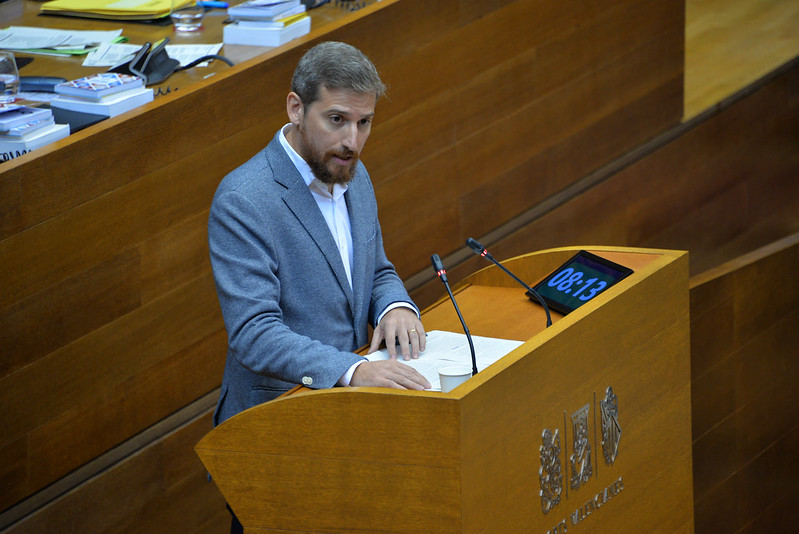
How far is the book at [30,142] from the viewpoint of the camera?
1785 millimetres

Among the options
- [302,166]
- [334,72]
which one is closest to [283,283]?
[302,166]

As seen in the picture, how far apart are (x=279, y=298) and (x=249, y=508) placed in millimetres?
266

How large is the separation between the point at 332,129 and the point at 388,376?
1.06 feet

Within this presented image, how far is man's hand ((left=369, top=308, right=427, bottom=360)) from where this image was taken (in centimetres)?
142

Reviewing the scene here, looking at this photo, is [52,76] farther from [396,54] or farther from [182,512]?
[182,512]

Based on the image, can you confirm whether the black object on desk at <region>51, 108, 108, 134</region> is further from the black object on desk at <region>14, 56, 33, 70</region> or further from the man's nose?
the man's nose

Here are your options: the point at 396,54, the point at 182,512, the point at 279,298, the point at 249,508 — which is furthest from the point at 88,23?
the point at 249,508

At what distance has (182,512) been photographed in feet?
7.00

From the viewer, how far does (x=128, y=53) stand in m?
2.19

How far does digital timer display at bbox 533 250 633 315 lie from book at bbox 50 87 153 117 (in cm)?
82

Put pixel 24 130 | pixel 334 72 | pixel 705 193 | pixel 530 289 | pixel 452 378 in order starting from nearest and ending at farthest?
pixel 452 378 < pixel 334 72 < pixel 530 289 < pixel 24 130 < pixel 705 193

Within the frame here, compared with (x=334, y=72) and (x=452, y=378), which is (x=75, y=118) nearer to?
(x=334, y=72)

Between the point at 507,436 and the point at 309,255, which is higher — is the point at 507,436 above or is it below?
Result: below

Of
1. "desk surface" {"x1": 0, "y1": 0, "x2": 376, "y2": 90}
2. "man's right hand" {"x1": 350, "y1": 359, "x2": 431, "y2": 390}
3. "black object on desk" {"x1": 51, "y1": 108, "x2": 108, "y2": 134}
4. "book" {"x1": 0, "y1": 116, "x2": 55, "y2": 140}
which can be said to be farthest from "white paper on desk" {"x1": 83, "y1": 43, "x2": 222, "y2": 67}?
"man's right hand" {"x1": 350, "y1": 359, "x2": 431, "y2": 390}
